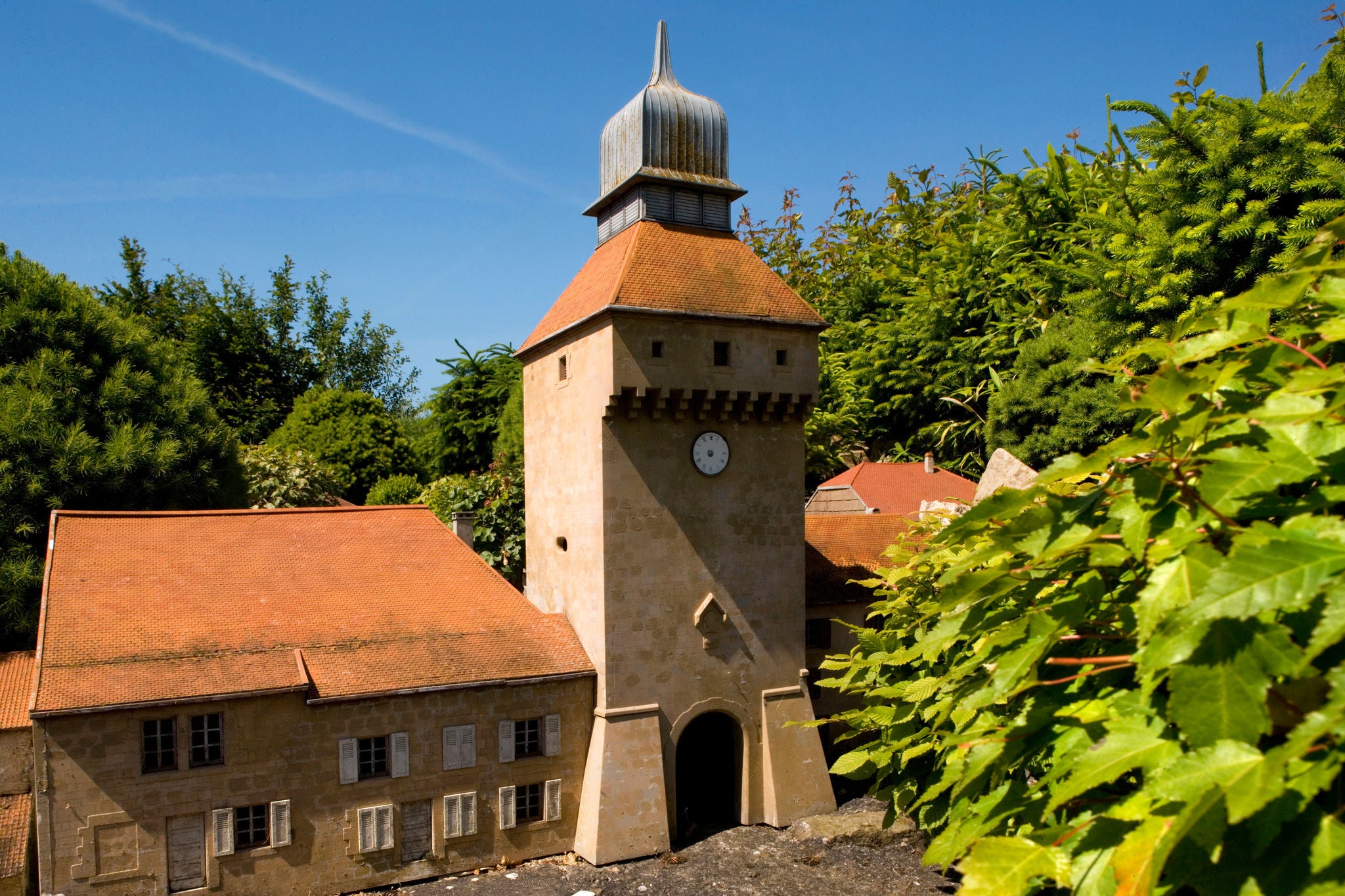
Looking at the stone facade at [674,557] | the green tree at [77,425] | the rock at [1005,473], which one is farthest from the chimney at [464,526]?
the rock at [1005,473]

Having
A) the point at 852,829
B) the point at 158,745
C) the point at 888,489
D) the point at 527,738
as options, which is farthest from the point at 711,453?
the point at 888,489

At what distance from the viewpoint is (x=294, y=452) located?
3662 cm

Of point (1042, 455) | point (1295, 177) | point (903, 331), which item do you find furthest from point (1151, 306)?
point (903, 331)

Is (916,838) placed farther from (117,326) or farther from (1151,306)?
(117,326)

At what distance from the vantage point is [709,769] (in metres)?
21.9

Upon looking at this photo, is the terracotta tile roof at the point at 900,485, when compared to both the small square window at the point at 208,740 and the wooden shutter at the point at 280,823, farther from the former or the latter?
the small square window at the point at 208,740

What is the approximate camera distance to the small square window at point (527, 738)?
60.2ft

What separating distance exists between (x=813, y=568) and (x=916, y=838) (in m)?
7.33

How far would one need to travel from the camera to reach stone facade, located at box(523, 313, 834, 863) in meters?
18.8

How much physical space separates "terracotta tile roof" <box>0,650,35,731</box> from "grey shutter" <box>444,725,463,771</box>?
7.68 metres

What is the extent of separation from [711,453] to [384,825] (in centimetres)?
992

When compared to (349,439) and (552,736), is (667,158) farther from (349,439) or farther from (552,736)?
(349,439)

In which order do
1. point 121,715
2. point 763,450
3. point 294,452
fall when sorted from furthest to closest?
point 294,452
point 763,450
point 121,715

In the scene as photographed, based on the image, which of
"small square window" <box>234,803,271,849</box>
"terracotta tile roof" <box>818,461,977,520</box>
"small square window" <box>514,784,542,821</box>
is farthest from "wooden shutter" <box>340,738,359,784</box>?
"terracotta tile roof" <box>818,461,977,520</box>
